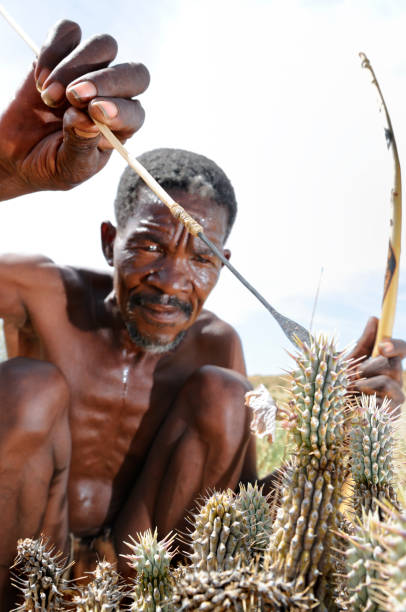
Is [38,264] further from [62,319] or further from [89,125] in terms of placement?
[89,125]

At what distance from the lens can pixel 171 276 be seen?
8.41ft

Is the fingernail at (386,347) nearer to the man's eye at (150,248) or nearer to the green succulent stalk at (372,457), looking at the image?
the green succulent stalk at (372,457)

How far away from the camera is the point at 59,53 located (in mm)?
2273

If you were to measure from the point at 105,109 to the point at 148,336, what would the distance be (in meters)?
1.06

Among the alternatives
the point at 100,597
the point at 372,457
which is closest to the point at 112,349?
the point at 100,597

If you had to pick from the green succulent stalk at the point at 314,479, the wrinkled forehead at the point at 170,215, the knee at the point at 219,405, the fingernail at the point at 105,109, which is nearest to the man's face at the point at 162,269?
the wrinkled forehead at the point at 170,215

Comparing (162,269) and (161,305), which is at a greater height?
(162,269)

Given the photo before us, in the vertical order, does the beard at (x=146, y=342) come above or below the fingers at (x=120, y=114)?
below

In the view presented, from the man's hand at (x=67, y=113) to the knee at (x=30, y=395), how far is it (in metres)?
0.83

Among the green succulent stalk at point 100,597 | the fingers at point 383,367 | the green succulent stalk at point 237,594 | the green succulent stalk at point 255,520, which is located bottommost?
the green succulent stalk at point 100,597

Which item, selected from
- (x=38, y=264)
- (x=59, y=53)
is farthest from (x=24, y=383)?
(x=59, y=53)

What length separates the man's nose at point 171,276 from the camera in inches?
101

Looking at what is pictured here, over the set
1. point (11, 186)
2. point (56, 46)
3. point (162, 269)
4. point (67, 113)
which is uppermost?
point (56, 46)

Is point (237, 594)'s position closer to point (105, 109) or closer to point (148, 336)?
point (105, 109)
